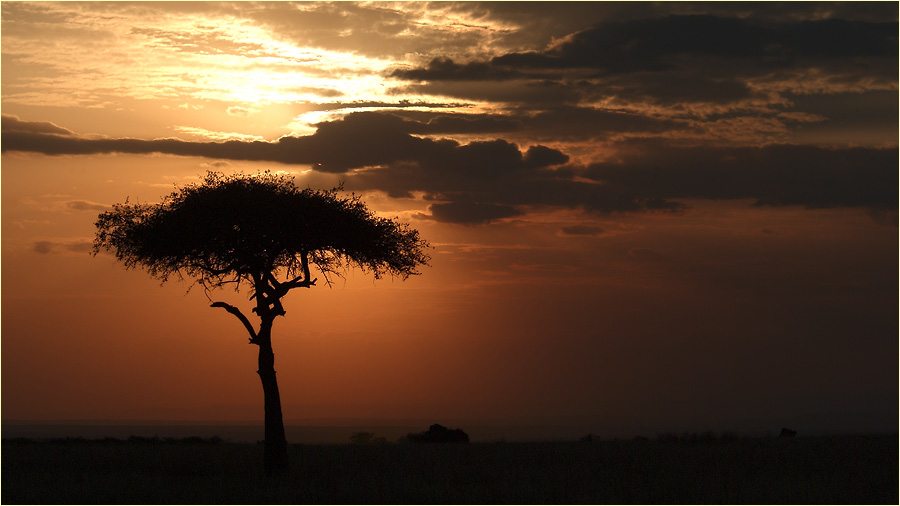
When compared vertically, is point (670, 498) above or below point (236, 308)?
below

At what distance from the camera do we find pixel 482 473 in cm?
3172

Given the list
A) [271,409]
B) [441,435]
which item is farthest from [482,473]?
[441,435]

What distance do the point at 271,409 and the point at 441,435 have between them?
55.8 ft

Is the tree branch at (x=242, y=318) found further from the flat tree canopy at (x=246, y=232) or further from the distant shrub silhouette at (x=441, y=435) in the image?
the distant shrub silhouette at (x=441, y=435)

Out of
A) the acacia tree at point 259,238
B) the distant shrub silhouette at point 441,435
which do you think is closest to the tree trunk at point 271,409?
the acacia tree at point 259,238

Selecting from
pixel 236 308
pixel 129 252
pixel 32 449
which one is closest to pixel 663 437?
pixel 236 308

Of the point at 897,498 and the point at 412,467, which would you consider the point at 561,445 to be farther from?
the point at 897,498

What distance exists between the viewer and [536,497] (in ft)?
88.7

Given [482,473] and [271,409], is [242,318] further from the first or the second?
[482,473]

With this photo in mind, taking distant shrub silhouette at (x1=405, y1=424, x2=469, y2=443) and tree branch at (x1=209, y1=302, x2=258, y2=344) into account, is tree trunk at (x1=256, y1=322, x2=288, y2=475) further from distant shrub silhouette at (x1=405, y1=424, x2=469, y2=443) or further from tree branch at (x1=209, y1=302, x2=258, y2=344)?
distant shrub silhouette at (x1=405, y1=424, x2=469, y2=443)

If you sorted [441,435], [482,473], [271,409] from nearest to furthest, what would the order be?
[482,473]
[271,409]
[441,435]

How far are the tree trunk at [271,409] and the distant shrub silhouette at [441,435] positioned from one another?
1575 cm

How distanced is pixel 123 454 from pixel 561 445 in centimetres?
1906

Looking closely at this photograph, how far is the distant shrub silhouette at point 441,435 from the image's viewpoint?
48.1 meters
